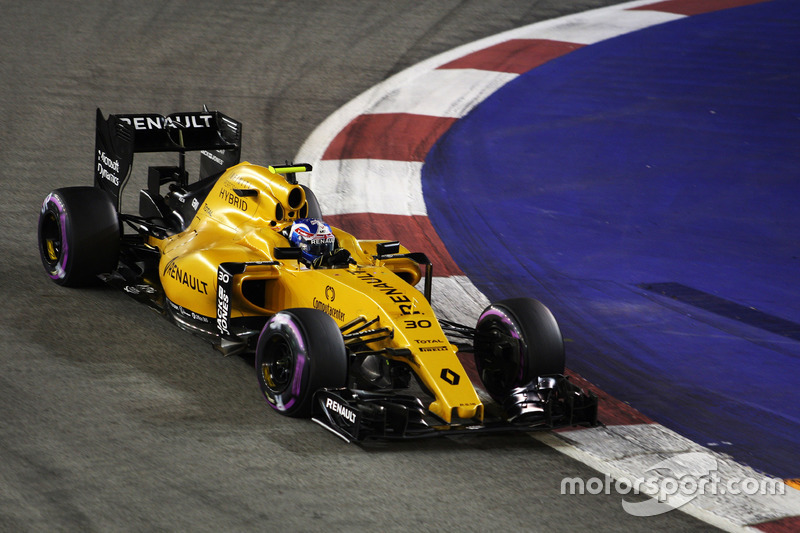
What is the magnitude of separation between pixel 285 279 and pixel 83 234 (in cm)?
182

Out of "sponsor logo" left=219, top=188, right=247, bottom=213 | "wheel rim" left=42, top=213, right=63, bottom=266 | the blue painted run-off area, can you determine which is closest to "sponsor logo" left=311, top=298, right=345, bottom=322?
"sponsor logo" left=219, top=188, right=247, bottom=213

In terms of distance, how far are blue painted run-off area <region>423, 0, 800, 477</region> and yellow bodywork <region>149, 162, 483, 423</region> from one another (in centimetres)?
146

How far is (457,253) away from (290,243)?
8.44ft

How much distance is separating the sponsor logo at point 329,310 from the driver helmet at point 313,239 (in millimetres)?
316

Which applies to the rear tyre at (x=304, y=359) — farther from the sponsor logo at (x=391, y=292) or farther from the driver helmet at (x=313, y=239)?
the driver helmet at (x=313, y=239)

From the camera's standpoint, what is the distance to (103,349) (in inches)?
275

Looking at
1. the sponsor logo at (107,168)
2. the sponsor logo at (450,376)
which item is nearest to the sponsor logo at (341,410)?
the sponsor logo at (450,376)

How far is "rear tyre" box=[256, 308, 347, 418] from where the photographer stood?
592cm

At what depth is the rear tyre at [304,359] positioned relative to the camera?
5.92 metres

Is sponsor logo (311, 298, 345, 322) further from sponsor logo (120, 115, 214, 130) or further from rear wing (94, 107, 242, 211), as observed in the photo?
sponsor logo (120, 115, 214, 130)

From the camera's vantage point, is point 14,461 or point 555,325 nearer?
point 14,461

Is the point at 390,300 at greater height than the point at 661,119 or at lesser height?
lesser

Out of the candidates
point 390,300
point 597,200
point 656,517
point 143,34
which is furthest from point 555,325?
point 143,34

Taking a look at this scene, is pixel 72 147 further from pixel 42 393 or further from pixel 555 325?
pixel 555 325
